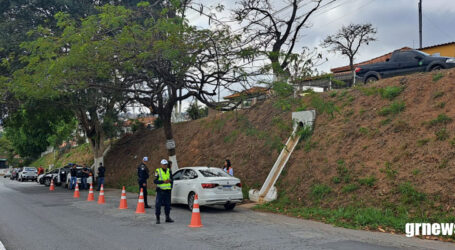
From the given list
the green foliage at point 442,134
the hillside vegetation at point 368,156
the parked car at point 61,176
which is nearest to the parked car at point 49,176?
the parked car at point 61,176

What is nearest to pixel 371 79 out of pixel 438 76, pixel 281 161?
pixel 438 76

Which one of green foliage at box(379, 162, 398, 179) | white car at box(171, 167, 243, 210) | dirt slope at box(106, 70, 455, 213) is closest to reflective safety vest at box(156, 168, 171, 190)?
white car at box(171, 167, 243, 210)

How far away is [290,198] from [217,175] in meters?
2.61

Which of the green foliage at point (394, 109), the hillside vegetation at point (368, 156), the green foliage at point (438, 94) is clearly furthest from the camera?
the green foliage at point (394, 109)

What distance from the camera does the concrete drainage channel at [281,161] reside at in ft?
46.2

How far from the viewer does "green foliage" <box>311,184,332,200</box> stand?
40.3 feet

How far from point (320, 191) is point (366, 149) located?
2166 mm

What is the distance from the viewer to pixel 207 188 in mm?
12055

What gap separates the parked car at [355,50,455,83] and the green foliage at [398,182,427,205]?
25.1 feet

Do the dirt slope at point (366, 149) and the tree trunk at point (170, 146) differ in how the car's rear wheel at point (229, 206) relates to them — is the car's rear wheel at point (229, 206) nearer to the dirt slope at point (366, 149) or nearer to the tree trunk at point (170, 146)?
the dirt slope at point (366, 149)

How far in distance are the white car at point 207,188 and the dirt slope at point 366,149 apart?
2.15 metres

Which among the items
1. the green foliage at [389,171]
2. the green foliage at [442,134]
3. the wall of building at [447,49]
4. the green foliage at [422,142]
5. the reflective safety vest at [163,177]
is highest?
the wall of building at [447,49]

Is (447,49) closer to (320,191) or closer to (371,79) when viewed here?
(371,79)

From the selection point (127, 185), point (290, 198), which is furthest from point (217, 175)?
point (127, 185)
